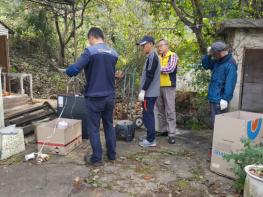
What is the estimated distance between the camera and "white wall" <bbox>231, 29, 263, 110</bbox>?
547cm

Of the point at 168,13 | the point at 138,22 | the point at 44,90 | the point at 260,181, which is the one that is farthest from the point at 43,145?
the point at 138,22

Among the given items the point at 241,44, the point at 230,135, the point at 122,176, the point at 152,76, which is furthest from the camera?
the point at 241,44

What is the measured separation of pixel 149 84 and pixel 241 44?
1909 mm

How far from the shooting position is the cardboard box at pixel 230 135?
3.92 metres

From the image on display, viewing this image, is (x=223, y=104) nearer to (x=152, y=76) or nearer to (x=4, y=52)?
(x=152, y=76)

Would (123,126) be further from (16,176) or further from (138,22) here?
(138,22)

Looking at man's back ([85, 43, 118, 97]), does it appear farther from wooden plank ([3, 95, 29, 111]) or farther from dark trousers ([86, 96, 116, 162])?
wooden plank ([3, 95, 29, 111])

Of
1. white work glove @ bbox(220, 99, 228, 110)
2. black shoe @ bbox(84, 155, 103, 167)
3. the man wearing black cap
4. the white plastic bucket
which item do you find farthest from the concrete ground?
white work glove @ bbox(220, 99, 228, 110)

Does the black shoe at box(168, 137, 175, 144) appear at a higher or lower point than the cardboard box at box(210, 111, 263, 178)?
lower

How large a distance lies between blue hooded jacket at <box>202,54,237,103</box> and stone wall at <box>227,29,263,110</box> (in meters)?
1.06

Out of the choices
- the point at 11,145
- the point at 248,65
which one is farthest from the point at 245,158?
the point at 11,145

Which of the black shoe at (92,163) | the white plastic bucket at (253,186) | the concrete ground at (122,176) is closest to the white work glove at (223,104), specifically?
the concrete ground at (122,176)

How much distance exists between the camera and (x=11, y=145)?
15.9 ft

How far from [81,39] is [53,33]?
1.20 metres
